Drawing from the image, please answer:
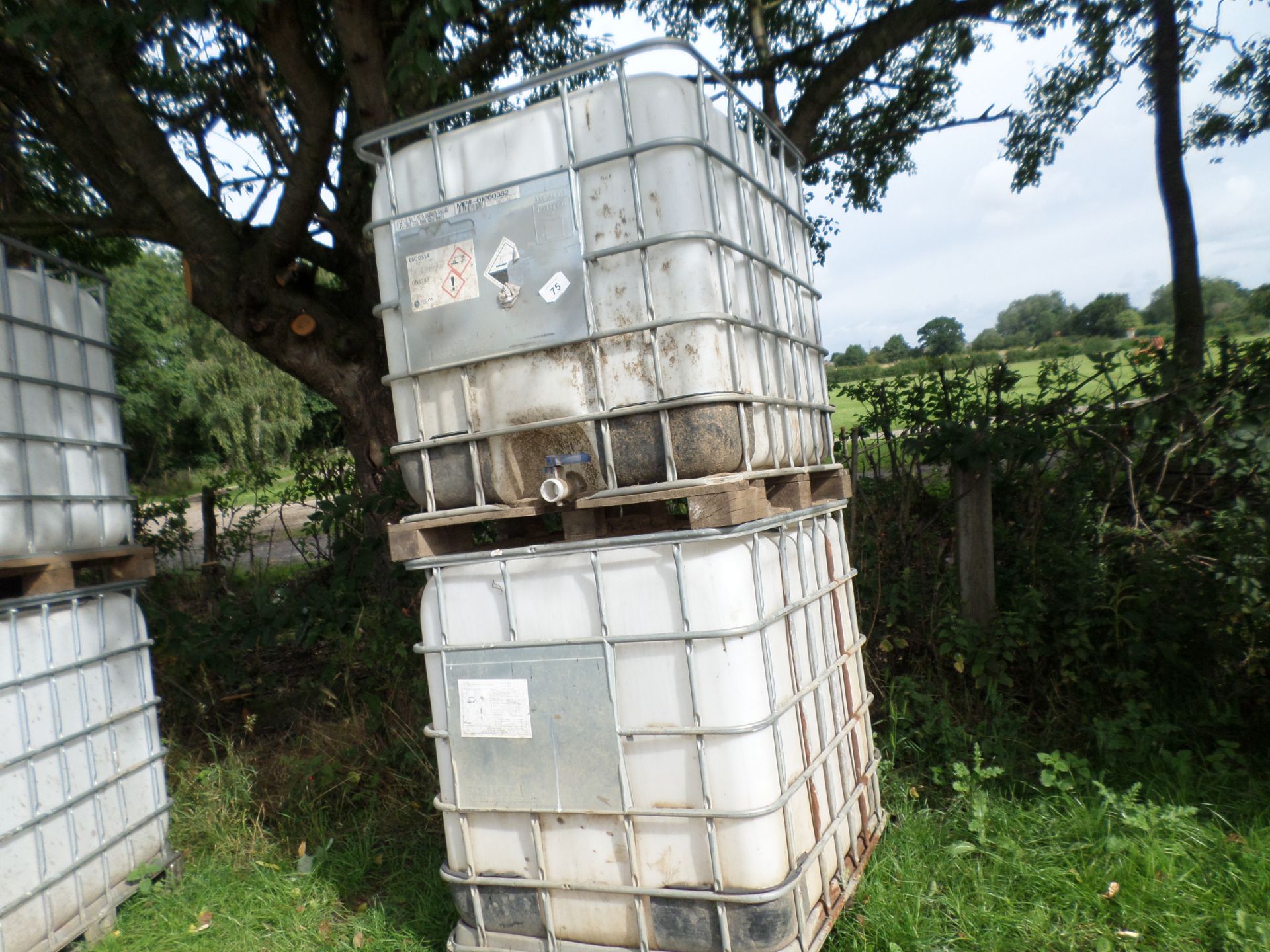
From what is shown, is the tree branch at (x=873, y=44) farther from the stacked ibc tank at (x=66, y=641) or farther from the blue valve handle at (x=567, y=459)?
the stacked ibc tank at (x=66, y=641)

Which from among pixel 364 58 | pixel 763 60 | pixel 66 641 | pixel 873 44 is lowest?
pixel 66 641

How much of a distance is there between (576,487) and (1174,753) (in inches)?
110

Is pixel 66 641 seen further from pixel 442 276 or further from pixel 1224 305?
pixel 1224 305

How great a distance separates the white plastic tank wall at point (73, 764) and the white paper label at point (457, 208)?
1914 mm

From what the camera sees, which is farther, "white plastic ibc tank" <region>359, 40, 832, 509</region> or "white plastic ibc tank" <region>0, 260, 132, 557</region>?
"white plastic ibc tank" <region>0, 260, 132, 557</region>

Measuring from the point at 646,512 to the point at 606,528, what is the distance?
303 mm

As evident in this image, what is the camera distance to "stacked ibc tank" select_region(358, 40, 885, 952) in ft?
7.26

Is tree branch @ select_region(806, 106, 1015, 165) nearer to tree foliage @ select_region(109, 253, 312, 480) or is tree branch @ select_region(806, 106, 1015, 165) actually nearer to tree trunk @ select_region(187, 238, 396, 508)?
tree trunk @ select_region(187, 238, 396, 508)

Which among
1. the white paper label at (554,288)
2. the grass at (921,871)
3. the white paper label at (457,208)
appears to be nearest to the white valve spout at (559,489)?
the white paper label at (554,288)

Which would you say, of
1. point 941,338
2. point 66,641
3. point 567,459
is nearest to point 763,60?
point 941,338

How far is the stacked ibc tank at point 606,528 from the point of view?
2.21 m

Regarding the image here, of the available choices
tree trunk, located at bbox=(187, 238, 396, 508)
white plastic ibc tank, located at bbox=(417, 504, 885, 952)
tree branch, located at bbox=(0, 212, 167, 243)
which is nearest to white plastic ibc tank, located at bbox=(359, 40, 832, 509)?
white plastic ibc tank, located at bbox=(417, 504, 885, 952)

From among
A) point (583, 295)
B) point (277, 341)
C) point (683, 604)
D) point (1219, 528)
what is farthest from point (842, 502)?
point (277, 341)

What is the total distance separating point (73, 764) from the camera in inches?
122
